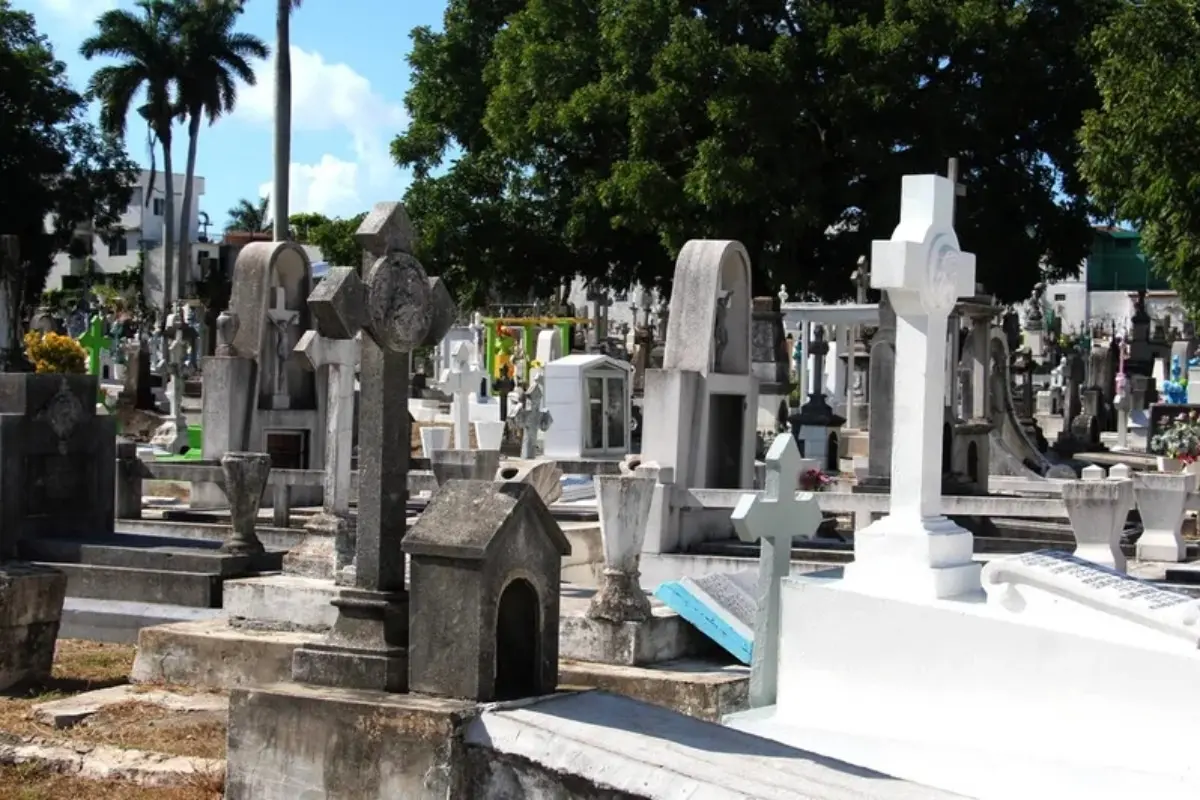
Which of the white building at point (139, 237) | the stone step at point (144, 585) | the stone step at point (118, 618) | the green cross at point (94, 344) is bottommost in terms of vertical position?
the stone step at point (118, 618)

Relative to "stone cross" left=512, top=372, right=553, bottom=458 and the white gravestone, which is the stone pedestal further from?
"stone cross" left=512, top=372, right=553, bottom=458

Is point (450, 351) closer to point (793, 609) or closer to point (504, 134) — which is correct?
point (504, 134)

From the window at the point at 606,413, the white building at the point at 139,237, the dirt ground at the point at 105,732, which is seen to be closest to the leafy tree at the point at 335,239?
the window at the point at 606,413

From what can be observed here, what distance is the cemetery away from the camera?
5633 mm

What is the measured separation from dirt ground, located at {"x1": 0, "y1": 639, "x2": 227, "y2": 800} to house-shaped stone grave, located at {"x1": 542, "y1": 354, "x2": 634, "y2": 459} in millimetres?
10645

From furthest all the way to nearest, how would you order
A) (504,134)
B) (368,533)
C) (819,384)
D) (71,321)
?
(71,321) < (504,134) < (819,384) < (368,533)

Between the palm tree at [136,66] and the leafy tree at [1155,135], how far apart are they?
1617 inches

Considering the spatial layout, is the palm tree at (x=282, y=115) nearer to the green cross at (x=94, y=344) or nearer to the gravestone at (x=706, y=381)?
the green cross at (x=94, y=344)

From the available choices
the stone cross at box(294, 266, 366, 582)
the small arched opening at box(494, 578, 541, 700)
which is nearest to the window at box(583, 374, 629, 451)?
the stone cross at box(294, 266, 366, 582)

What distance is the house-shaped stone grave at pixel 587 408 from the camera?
20.0m

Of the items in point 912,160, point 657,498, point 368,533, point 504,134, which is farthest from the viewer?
point 504,134

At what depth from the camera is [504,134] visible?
109ft

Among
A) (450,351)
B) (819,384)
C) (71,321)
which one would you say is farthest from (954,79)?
(71,321)

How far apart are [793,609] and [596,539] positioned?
4788mm
